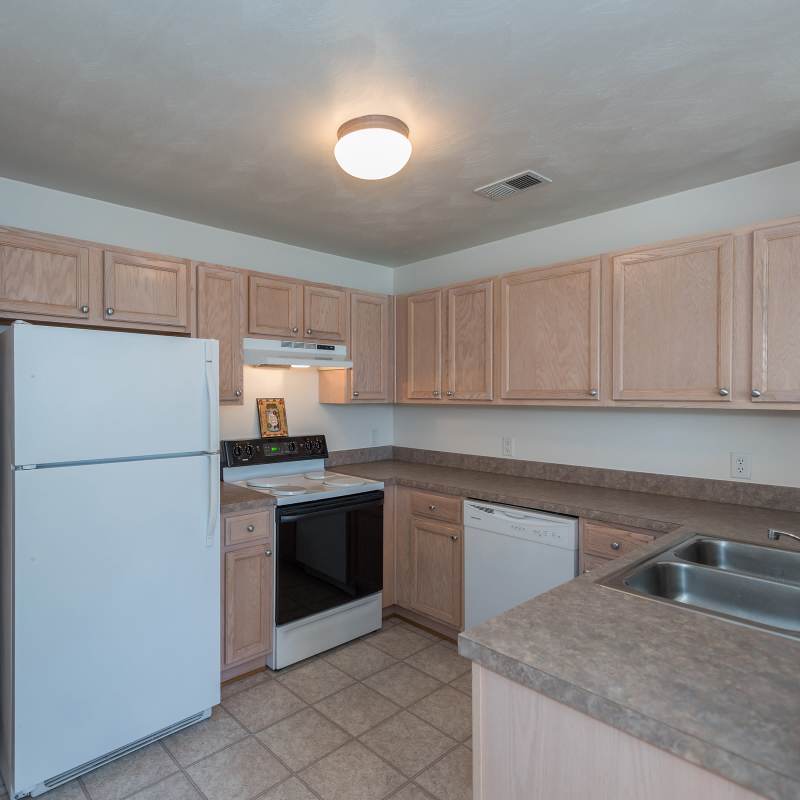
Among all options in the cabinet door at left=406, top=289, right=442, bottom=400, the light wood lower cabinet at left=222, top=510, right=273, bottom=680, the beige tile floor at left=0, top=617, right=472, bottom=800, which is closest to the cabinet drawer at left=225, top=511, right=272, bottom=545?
the light wood lower cabinet at left=222, top=510, right=273, bottom=680

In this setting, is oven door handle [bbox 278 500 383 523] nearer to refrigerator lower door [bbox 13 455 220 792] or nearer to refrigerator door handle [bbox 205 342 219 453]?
refrigerator lower door [bbox 13 455 220 792]

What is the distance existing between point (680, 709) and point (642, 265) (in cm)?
206

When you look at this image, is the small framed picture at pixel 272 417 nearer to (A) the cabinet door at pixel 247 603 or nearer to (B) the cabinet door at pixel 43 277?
(A) the cabinet door at pixel 247 603

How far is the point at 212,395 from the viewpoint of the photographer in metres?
2.34

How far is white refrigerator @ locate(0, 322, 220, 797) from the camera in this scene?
1.89 m

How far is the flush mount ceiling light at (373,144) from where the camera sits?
190 centimetres

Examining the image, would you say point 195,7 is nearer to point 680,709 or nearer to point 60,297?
point 60,297

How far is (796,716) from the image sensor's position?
854 mm

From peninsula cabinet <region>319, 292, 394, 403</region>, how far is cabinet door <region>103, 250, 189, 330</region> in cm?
109

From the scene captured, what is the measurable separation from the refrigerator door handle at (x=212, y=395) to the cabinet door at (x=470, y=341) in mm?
1497

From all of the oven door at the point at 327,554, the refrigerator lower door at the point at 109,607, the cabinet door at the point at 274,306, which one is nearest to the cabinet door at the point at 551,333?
the oven door at the point at 327,554

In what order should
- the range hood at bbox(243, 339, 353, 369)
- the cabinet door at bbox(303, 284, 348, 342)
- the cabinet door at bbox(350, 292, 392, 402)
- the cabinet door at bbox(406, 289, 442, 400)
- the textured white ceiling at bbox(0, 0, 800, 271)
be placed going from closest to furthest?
the textured white ceiling at bbox(0, 0, 800, 271)
the range hood at bbox(243, 339, 353, 369)
the cabinet door at bbox(303, 284, 348, 342)
the cabinet door at bbox(406, 289, 442, 400)
the cabinet door at bbox(350, 292, 392, 402)

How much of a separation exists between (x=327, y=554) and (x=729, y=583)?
6.34 feet

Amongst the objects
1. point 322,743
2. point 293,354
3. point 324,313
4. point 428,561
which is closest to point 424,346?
point 324,313
